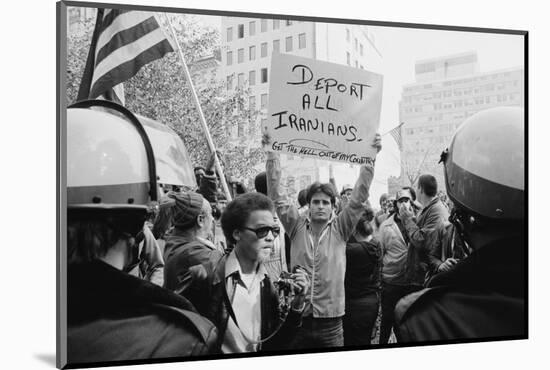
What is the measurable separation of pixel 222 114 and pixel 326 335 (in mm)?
1854

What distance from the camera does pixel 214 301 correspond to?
205 inches

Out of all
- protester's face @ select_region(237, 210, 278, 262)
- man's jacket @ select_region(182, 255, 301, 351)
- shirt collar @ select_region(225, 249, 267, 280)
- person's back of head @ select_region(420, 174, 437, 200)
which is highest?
person's back of head @ select_region(420, 174, 437, 200)

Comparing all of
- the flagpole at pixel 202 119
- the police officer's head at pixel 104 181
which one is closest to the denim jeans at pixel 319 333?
the flagpole at pixel 202 119

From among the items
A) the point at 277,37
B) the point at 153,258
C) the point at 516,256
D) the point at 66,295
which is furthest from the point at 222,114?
the point at 516,256

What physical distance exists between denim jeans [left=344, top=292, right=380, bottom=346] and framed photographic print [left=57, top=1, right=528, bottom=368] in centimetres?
1

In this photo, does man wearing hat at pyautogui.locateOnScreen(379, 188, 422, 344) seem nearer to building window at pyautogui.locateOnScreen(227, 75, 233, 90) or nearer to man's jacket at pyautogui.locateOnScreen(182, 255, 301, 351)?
man's jacket at pyautogui.locateOnScreen(182, 255, 301, 351)

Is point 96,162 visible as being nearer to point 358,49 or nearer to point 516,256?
point 358,49

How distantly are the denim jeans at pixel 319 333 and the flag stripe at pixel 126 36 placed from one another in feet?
7.89

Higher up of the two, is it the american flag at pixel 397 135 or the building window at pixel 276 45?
the building window at pixel 276 45

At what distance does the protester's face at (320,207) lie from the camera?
554cm

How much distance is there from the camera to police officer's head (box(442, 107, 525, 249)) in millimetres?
5918

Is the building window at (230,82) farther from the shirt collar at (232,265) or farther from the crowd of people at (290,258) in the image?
the shirt collar at (232,265)

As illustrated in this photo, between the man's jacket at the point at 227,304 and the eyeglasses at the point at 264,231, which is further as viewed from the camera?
the eyeglasses at the point at 264,231

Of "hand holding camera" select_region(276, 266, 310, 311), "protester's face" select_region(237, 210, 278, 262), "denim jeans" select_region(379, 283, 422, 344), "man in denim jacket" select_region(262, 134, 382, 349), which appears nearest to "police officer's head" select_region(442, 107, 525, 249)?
"denim jeans" select_region(379, 283, 422, 344)
